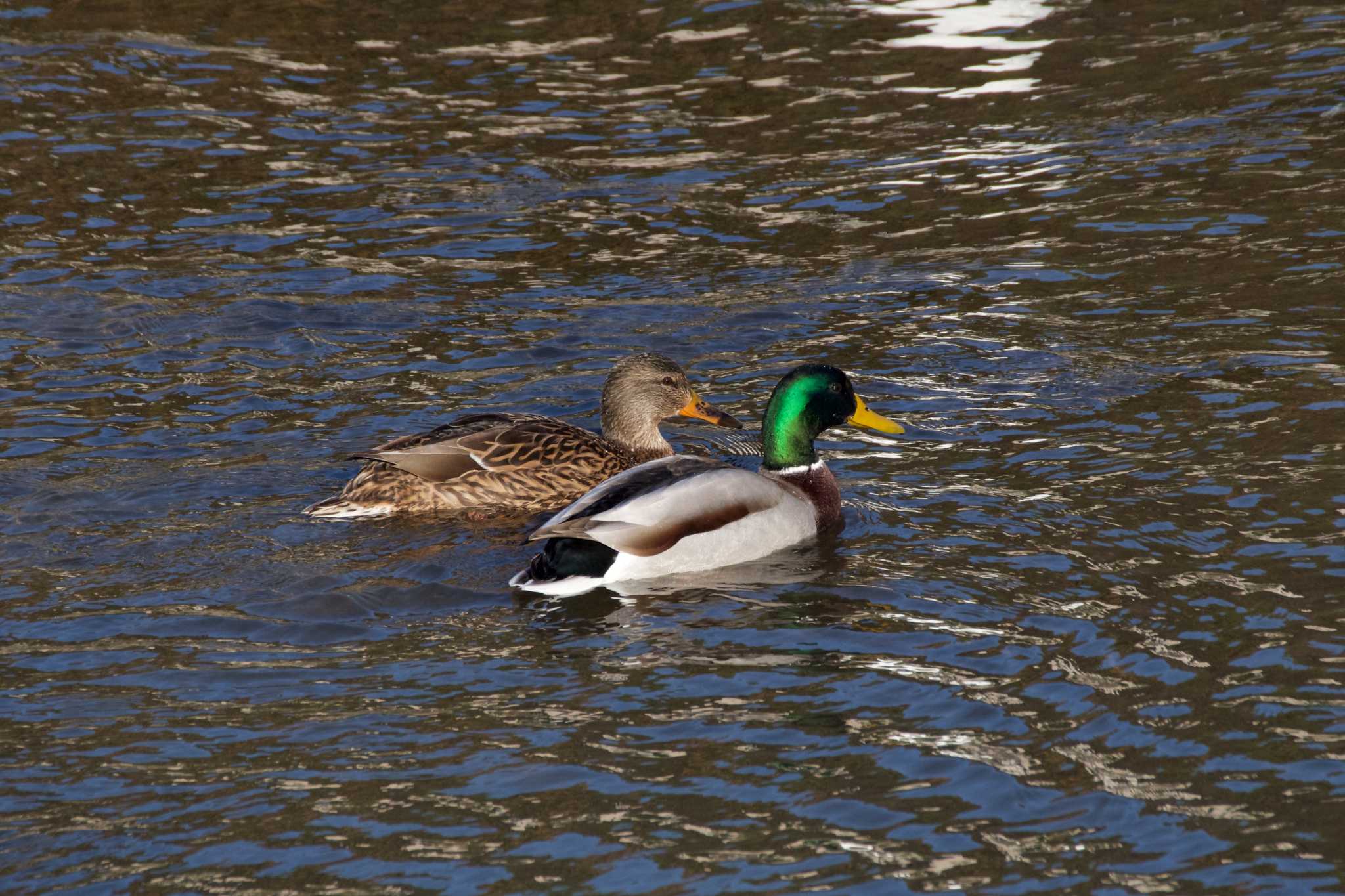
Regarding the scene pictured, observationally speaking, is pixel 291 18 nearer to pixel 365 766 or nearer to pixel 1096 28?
pixel 1096 28

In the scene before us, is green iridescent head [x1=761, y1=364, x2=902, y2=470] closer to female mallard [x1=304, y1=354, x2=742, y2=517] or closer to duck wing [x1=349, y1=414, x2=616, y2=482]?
female mallard [x1=304, y1=354, x2=742, y2=517]

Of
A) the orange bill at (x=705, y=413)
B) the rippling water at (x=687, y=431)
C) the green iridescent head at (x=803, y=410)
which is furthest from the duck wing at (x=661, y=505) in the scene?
the orange bill at (x=705, y=413)

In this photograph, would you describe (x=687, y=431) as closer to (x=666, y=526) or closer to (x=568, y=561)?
(x=666, y=526)

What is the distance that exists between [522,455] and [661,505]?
146 cm

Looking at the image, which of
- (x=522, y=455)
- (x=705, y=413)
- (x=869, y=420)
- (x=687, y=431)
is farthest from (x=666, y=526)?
(x=687, y=431)

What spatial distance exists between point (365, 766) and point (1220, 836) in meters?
3.01

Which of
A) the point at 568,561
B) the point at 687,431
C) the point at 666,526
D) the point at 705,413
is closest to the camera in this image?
the point at 568,561

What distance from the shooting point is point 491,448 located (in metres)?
9.59

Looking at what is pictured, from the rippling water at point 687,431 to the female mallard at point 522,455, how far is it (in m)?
0.27

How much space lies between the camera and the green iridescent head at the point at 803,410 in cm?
948

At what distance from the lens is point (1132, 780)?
607 centimetres

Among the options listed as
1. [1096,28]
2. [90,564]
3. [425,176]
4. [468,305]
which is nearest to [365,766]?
[90,564]

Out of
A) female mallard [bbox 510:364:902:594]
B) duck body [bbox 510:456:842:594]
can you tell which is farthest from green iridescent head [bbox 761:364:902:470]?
duck body [bbox 510:456:842:594]

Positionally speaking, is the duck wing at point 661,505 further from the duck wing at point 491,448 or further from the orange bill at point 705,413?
the orange bill at point 705,413
